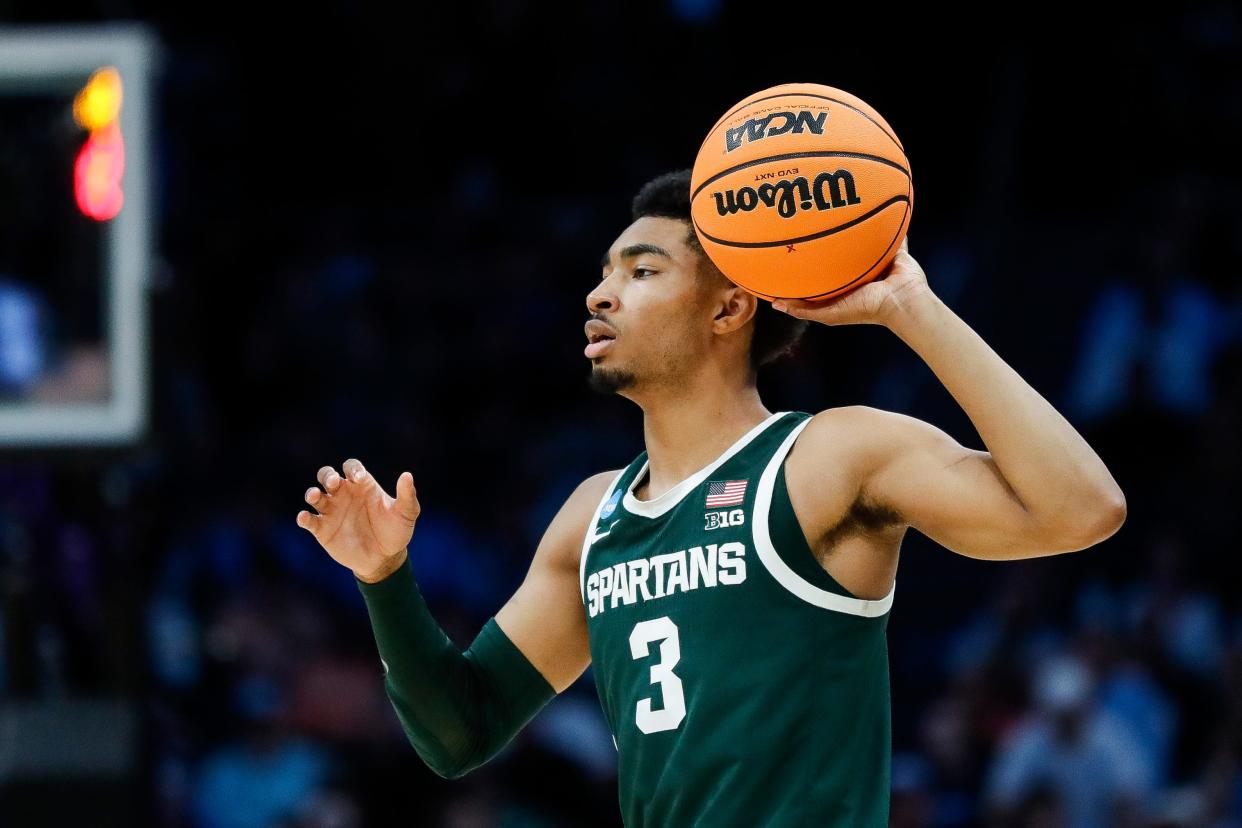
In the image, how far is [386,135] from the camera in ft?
40.5

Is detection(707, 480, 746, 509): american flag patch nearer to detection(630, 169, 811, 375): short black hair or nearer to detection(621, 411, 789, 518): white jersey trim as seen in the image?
detection(621, 411, 789, 518): white jersey trim

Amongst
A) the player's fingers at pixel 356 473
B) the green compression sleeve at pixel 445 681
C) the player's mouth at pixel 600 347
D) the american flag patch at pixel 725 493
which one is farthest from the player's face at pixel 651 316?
the green compression sleeve at pixel 445 681

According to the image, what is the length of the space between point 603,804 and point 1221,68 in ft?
20.4

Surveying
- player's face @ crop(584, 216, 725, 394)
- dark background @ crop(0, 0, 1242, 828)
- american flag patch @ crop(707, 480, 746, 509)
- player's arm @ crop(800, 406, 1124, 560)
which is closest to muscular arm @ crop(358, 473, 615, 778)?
player's face @ crop(584, 216, 725, 394)

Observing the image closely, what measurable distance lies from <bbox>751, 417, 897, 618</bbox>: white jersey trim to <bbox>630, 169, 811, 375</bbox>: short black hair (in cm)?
53

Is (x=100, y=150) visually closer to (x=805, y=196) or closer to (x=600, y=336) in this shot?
(x=600, y=336)

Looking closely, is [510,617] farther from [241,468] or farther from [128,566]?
[241,468]

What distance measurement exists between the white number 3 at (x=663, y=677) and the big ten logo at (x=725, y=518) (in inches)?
8.7

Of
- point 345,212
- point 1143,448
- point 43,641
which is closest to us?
point 43,641

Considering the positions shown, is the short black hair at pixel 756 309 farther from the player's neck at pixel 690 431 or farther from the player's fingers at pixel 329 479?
the player's fingers at pixel 329 479

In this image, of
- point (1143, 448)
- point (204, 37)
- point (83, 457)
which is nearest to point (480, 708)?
point (83, 457)

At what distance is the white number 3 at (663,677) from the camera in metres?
3.59

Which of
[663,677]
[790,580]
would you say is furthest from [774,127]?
[663,677]

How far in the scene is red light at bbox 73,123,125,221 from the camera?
6.69 metres
